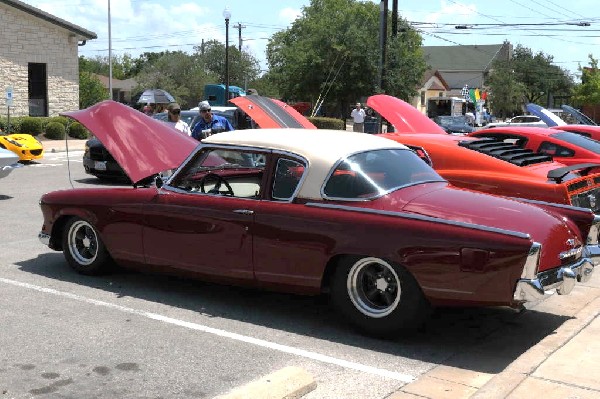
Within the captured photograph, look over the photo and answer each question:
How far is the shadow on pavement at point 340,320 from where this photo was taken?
5086 mm

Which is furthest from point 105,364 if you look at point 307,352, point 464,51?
point 464,51

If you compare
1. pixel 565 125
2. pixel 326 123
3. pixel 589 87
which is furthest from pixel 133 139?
pixel 589 87

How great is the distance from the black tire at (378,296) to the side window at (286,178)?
0.73 m

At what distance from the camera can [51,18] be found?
30109 millimetres

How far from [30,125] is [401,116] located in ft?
65.5

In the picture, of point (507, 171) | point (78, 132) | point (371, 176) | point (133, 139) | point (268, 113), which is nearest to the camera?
point (371, 176)

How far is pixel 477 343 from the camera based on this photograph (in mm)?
5320

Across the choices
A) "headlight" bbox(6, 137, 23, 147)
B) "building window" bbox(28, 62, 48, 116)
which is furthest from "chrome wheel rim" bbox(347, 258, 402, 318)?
"building window" bbox(28, 62, 48, 116)

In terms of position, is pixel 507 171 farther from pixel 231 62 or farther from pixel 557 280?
pixel 231 62

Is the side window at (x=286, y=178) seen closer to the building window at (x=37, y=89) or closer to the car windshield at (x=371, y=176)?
the car windshield at (x=371, y=176)

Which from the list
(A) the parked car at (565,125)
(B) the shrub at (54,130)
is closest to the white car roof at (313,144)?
(A) the parked car at (565,125)

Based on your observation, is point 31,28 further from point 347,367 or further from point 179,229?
point 347,367

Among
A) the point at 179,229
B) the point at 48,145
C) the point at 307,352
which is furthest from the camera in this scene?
the point at 48,145

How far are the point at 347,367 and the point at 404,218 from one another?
3.64 feet
